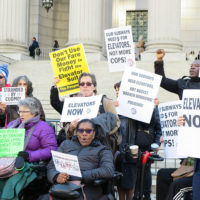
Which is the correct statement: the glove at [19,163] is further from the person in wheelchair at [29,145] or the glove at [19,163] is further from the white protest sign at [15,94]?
the white protest sign at [15,94]

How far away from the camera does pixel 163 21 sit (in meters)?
19.9

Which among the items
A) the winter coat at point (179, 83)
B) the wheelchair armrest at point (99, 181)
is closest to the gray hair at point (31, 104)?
the wheelchair armrest at point (99, 181)

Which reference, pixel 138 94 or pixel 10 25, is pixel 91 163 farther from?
pixel 10 25

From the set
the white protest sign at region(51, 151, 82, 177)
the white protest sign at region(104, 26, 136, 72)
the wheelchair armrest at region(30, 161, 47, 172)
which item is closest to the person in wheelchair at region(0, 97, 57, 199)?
the wheelchair armrest at region(30, 161, 47, 172)

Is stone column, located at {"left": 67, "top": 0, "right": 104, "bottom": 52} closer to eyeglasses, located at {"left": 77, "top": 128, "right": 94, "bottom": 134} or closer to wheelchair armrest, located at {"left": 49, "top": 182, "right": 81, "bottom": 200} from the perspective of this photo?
eyeglasses, located at {"left": 77, "top": 128, "right": 94, "bottom": 134}

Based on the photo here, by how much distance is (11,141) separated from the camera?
6098 millimetres

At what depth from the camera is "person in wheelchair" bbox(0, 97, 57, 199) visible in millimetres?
5832

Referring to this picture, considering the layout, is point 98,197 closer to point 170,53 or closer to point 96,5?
point 170,53

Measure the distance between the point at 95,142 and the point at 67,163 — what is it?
23.4 inches

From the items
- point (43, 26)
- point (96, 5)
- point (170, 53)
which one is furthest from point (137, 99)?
point (43, 26)

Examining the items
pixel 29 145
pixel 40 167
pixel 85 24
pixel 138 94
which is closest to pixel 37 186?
pixel 40 167

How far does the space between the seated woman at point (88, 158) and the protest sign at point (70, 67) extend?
163 centimetres

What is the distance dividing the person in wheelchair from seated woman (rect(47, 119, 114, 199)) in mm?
278

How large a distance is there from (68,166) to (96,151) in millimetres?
475
